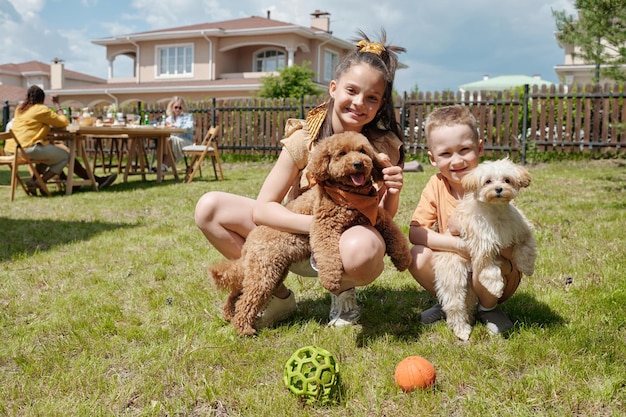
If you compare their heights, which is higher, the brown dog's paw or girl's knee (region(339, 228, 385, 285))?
girl's knee (region(339, 228, 385, 285))

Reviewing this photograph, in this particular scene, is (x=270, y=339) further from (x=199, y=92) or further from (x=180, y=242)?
(x=199, y=92)

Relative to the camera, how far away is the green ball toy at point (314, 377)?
2.29 meters

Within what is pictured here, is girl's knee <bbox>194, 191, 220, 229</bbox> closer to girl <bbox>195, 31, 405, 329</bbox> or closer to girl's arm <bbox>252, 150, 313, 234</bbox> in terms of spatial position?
girl <bbox>195, 31, 405, 329</bbox>

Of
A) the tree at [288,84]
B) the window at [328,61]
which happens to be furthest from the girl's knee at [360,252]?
the window at [328,61]

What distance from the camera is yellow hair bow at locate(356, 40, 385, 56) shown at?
9.92 ft

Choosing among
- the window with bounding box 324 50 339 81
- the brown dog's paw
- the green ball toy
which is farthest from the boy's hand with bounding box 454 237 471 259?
the window with bounding box 324 50 339 81

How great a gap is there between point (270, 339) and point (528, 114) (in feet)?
42.1

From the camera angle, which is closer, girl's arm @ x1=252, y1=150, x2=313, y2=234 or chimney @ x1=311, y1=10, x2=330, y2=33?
girl's arm @ x1=252, y1=150, x2=313, y2=234

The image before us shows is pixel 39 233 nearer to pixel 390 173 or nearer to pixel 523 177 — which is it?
pixel 390 173

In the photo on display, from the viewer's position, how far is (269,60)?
30703 millimetres

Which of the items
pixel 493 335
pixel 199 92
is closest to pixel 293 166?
pixel 493 335

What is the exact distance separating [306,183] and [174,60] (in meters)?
30.0

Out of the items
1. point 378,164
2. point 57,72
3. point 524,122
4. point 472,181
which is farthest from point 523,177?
point 57,72

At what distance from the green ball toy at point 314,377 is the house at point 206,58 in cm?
2620
